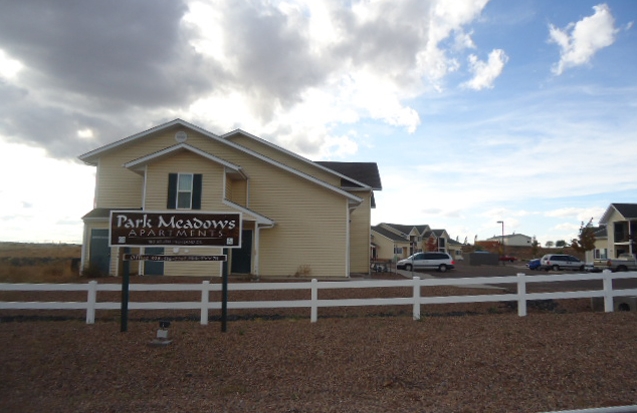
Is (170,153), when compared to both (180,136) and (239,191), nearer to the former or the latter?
(180,136)

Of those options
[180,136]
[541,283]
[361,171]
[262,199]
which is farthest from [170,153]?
[541,283]

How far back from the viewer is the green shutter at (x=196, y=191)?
23489 mm

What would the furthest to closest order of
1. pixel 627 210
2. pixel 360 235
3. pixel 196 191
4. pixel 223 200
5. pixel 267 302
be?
pixel 627 210, pixel 360 235, pixel 196 191, pixel 223 200, pixel 267 302

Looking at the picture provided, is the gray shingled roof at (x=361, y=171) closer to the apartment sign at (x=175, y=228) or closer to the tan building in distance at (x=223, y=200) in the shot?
the tan building in distance at (x=223, y=200)

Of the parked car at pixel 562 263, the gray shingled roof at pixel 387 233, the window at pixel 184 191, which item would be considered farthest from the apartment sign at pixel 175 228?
the gray shingled roof at pixel 387 233

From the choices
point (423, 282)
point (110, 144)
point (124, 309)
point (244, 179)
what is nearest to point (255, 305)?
point (124, 309)

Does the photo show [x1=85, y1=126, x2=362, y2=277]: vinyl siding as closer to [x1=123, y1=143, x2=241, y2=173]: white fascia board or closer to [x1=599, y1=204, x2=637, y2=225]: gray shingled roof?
[x1=123, y1=143, x2=241, y2=173]: white fascia board

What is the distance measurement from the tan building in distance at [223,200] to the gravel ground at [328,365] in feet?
40.0

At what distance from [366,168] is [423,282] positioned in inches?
974

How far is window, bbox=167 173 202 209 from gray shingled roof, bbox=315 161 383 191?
529 inches

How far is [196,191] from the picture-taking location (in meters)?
23.5

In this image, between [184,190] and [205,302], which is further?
[184,190]

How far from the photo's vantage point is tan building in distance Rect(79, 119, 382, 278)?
23562 millimetres

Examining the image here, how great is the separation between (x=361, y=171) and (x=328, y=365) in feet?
93.2
